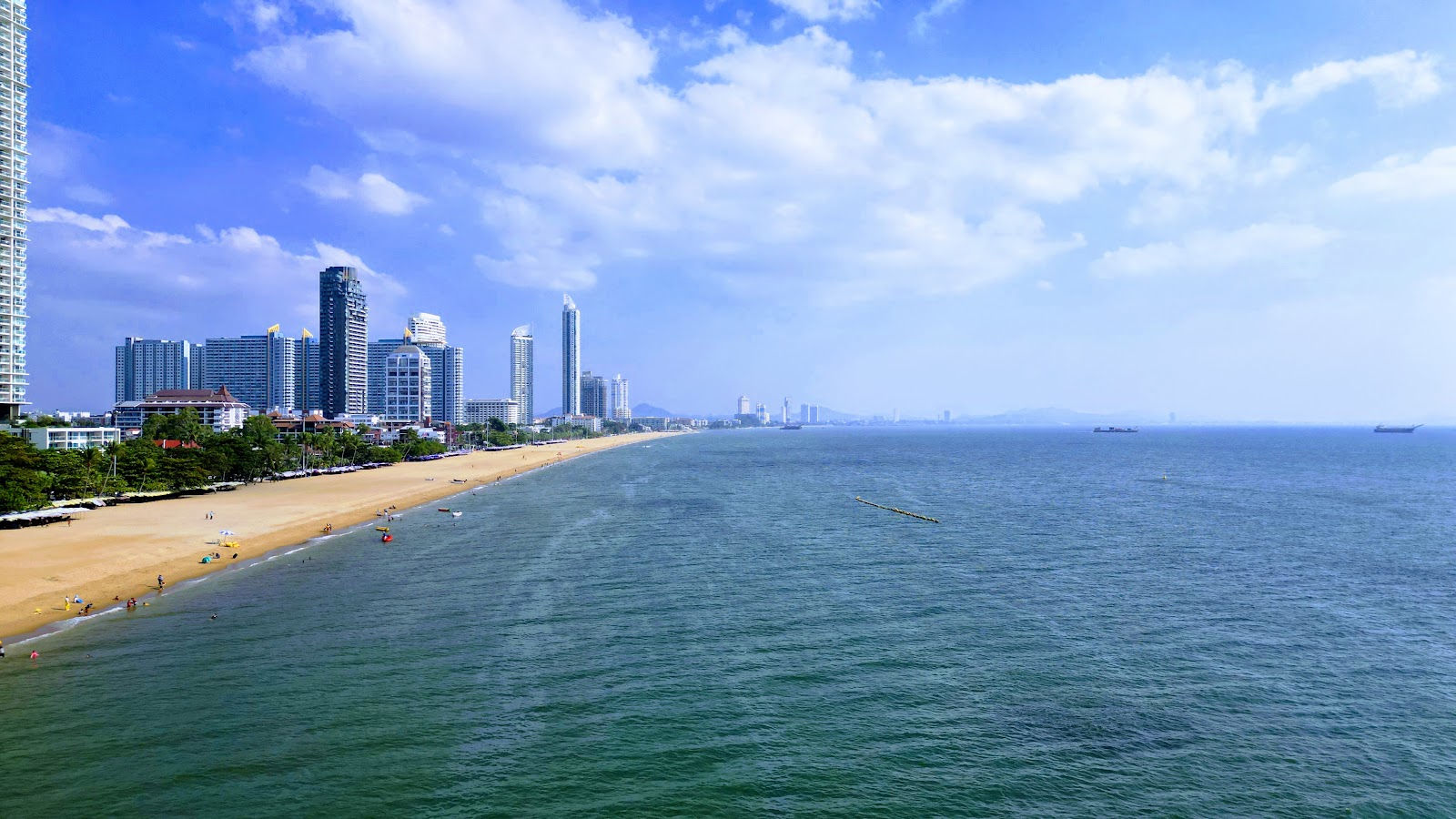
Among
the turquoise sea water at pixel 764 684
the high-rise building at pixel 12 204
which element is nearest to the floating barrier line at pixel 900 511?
the turquoise sea water at pixel 764 684

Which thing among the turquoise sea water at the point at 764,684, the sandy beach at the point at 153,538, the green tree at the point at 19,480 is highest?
the green tree at the point at 19,480

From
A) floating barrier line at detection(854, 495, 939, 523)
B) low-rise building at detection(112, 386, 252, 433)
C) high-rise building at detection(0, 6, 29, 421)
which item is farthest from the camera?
low-rise building at detection(112, 386, 252, 433)

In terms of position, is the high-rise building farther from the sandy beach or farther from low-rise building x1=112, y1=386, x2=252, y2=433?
low-rise building x1=112, y1=386, x2=252, y2=433

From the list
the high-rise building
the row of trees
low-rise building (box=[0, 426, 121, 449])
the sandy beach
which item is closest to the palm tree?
the row of trees

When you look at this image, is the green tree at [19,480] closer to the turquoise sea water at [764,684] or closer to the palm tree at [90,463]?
the palm tree at [90,463]

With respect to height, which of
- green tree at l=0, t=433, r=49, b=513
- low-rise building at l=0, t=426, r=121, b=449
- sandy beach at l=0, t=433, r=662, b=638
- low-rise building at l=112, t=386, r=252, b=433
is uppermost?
low-rise building at l=112, t=386, r=252, b=433

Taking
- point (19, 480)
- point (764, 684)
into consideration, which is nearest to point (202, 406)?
point (19, 480)

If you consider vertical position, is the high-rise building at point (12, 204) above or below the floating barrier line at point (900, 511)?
above
